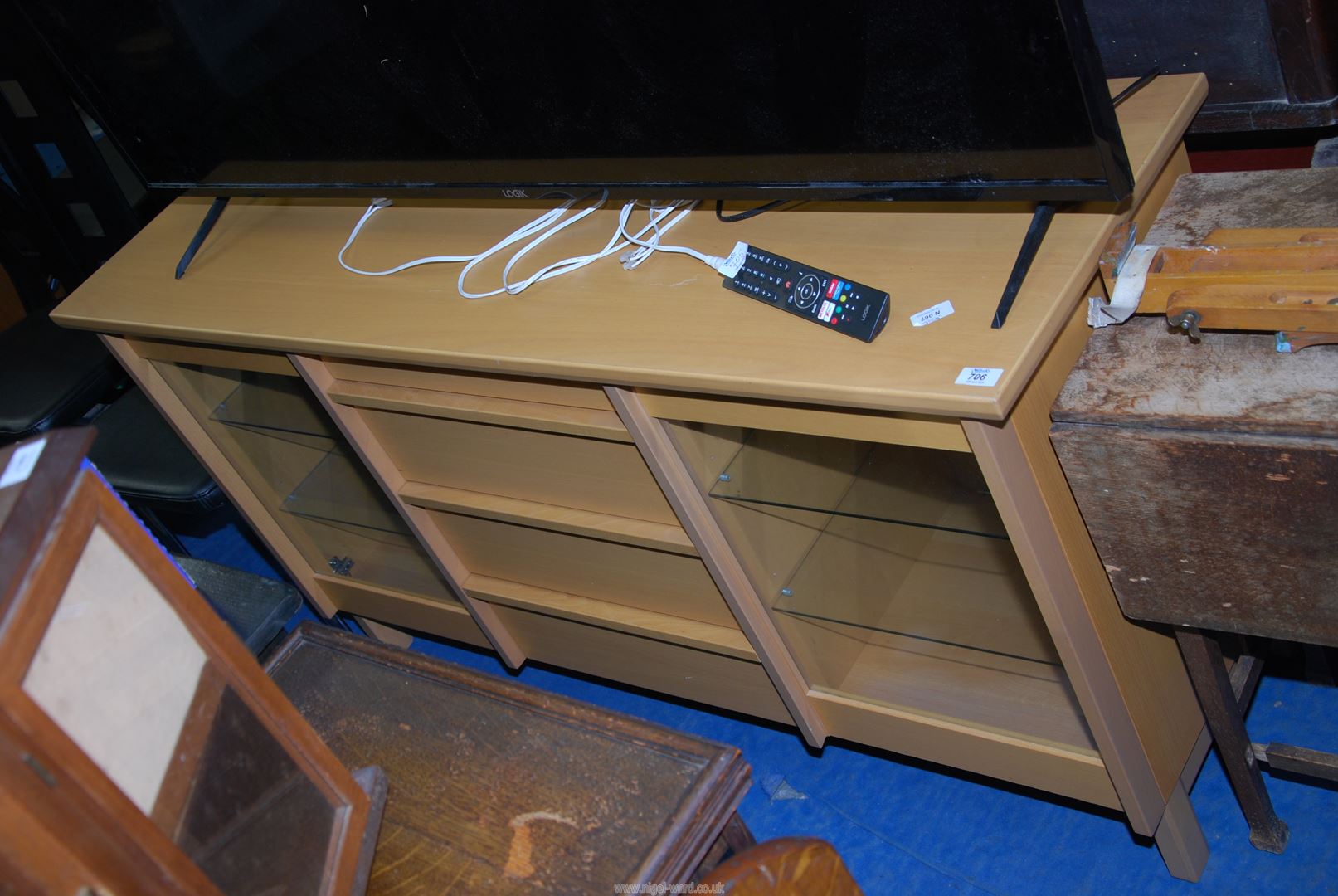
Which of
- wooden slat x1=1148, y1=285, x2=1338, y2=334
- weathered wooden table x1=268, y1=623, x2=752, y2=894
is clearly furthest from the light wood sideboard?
weathered wooden table x1=268, y1=623, x2=752, y2=894

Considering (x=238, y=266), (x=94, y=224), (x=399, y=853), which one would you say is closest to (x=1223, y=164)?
(x=399, y=853)

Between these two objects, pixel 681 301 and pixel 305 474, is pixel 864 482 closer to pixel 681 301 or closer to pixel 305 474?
pixel 681 301

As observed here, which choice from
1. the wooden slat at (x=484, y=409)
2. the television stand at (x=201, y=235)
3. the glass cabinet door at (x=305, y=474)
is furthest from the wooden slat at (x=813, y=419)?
the television stand at (x=201, y=235)

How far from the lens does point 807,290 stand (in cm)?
128

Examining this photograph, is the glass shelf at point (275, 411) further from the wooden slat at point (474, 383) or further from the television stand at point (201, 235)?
the wooden slat at point (474, 383)

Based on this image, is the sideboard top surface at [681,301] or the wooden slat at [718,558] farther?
the wooden slat at [718,558]

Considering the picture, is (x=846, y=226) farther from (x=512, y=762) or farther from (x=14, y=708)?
(x=14, y=708)

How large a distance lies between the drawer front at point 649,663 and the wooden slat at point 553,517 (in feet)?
0.82

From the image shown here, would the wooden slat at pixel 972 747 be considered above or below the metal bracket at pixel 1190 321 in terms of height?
below

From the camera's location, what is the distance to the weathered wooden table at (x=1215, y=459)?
108cm

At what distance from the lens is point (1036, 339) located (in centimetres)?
112

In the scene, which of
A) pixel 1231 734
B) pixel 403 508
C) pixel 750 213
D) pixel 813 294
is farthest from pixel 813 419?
pixel 403 508

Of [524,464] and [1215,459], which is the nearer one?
[1215,459]

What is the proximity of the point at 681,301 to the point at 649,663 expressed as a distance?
749 millimetres
